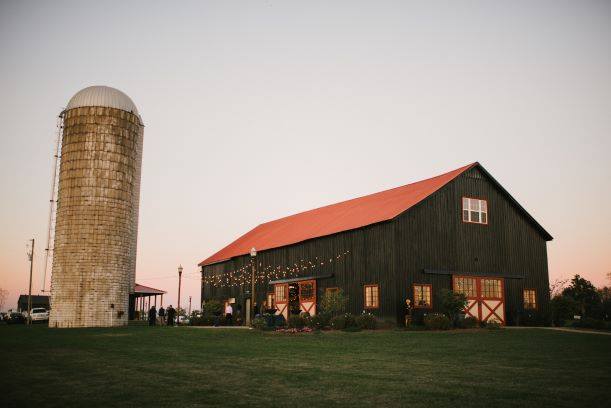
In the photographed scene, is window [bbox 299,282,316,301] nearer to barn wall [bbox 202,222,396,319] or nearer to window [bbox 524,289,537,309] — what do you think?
→ barn wall [bbox 202,222,396,319]

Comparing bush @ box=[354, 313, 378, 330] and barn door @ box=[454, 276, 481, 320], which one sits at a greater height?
barn door @ box=[454, 276, 481, 320]

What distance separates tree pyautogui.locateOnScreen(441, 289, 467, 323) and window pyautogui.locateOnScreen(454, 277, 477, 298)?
8.43 ft

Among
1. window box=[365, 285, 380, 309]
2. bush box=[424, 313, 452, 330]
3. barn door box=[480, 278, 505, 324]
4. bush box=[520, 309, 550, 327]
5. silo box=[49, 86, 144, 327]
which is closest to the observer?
bush box=[424, 313, 452, 330]

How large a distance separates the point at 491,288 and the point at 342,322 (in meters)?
10.4

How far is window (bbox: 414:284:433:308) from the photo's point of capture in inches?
1144

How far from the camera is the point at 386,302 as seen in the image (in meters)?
28.7

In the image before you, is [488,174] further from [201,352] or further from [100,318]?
[100,318]

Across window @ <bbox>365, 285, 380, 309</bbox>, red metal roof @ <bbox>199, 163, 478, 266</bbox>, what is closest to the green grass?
window @ <bbox>365, 285, 380, 309</bbox>

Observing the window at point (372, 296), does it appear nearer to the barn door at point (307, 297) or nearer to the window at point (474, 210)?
the barn door at point (307, 297)

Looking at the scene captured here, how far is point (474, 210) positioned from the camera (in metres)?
32.7

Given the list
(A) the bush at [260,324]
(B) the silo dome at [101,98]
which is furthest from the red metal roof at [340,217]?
(B) the silo dome at [101,98]

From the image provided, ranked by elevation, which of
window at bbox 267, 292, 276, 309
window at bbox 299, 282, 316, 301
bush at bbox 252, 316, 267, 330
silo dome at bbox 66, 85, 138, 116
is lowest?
bush at bbox 252, 316, 267, 330

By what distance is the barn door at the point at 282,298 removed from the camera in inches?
1457

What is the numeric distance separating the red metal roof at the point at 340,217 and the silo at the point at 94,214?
10610 mm
